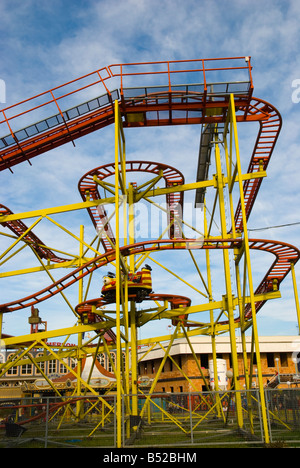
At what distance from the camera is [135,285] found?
15805mm

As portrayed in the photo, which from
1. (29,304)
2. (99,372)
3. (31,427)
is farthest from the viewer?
(99,372)

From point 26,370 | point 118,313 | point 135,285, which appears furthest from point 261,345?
point 118,313

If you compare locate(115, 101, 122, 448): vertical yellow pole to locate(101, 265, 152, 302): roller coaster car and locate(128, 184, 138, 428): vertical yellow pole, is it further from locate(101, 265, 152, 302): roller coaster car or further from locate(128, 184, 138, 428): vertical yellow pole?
locate(101, 265, 152, 302): roller coaster car

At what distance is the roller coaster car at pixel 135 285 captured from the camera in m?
15.8

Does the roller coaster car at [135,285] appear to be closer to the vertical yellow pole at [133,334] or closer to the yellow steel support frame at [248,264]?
the vertical yellow pole at [133,334]

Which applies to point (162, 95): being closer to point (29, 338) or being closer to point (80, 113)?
point (80, 113)

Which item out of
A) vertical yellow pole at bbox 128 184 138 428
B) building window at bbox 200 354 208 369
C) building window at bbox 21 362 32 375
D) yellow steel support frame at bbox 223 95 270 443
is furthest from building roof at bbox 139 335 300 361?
yellow steel support frame at bbox 223 95 270 443

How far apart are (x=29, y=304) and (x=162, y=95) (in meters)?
10.1

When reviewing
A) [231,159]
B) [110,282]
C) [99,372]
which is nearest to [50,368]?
[99,372]

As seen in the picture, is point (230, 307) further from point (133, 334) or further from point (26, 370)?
point (26, 370)

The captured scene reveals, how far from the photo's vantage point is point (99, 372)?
118ft

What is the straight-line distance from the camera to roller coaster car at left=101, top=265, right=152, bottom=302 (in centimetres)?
1584

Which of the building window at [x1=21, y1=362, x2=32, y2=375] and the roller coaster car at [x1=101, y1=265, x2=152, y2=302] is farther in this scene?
the building window at [x1=21, y1=362, x2=32, y2=375]
